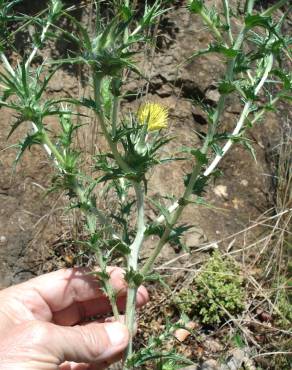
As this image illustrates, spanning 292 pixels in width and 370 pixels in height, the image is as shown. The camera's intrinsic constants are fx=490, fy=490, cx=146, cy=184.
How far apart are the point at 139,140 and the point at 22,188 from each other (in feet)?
6.07

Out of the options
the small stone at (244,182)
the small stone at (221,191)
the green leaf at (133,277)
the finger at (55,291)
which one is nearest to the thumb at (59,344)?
the green leaf at (133,277)

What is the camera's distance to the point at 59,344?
143cm

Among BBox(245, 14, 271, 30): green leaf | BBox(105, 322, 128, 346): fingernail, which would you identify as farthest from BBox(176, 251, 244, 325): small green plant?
BBox(245, 14, 271, 30): green leaf

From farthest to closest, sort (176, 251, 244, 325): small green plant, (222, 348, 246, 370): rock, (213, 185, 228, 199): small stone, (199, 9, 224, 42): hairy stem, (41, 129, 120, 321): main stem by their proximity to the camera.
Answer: (213, 185, 228, 199): small stone, (176, 251, 244, 325): small green plant, (222, 348, 246, 370): rock, (41, 129, 120, 321): main stem, (199, 9, 224, 42): hairy stem

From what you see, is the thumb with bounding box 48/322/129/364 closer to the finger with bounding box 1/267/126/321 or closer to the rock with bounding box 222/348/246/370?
the finger with bounding box 1/267/126/321

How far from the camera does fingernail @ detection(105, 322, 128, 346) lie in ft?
5.15

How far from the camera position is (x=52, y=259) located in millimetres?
2869

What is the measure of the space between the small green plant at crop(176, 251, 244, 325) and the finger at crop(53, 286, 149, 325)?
0.58 meters

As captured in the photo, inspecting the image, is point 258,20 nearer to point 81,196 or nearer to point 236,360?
point 81,196

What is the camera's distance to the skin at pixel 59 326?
138 centimetres

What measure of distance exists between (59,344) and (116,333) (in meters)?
0.22

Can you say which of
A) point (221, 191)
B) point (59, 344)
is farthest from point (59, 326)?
point (221, 191)

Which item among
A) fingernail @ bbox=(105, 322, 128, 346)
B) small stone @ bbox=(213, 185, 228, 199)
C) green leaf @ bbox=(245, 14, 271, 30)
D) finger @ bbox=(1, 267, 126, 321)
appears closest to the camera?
green leaf @ bbox=(245, 14, 271, 30)

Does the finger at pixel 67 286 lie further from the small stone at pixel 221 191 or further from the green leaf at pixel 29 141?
the small stone at pixel 221 191
